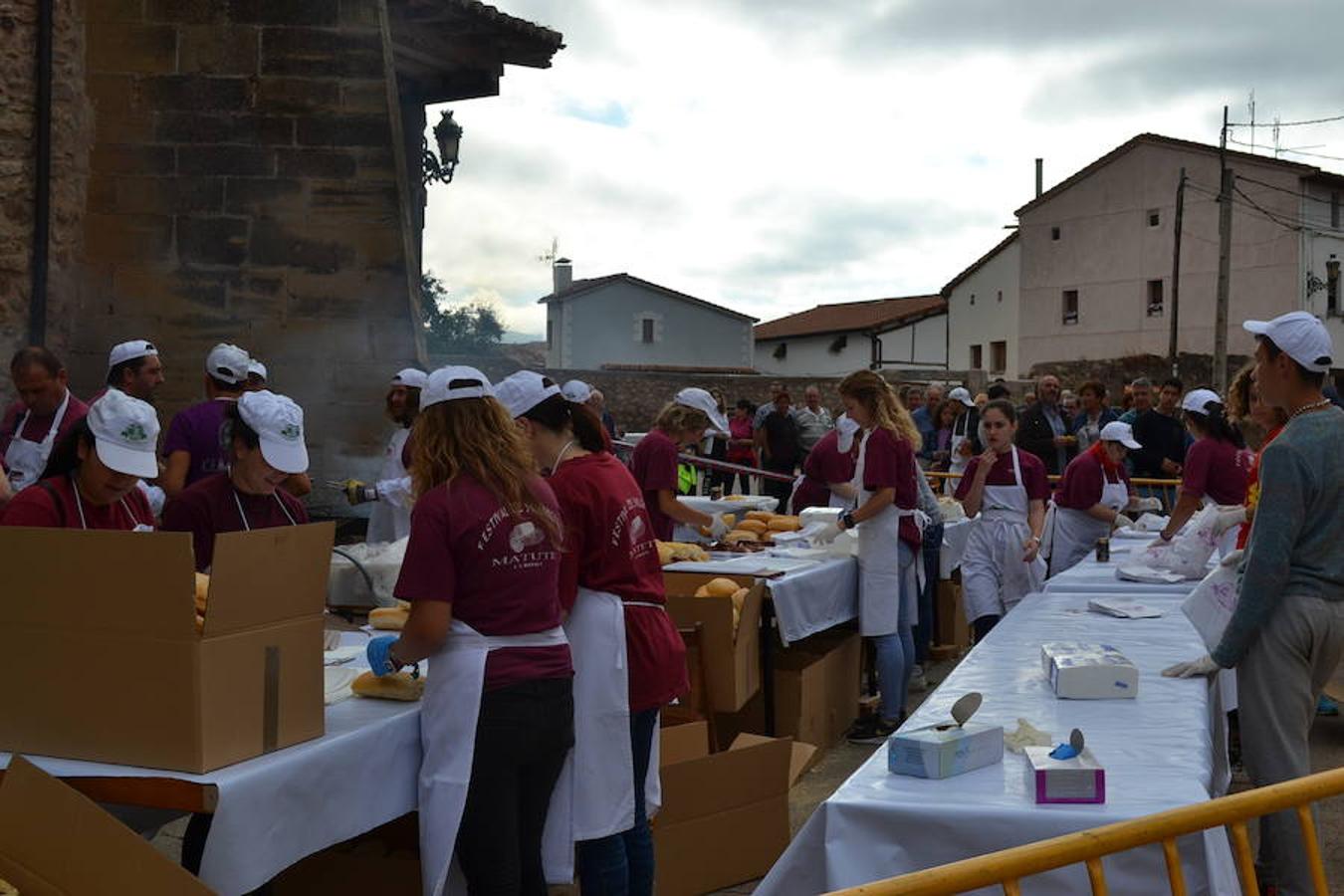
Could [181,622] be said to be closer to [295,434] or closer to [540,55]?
[295,434]

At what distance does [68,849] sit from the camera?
2645 mm

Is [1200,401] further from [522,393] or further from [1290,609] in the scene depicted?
[522,393]

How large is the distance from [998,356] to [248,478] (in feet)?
158

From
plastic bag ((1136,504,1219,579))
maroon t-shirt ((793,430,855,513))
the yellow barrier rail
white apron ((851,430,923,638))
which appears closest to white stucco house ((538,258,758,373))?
maroon t-shirt ((793,430,855,513))

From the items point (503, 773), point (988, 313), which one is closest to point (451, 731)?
point (503, 773)

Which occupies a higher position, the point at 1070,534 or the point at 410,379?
the point at 410,379

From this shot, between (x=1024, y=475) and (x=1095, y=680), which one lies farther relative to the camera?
(x=1024, y=475)

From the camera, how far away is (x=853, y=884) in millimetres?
2939

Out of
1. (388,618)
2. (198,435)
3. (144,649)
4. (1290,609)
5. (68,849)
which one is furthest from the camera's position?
(198,435)

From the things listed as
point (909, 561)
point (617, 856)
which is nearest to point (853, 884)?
point (617, 856)

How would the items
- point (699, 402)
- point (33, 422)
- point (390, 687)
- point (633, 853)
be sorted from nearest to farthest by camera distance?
point (390, 687)
point (633, 853)
point (33, 422)
point (699, 402)

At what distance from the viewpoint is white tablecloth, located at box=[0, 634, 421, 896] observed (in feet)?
9.22

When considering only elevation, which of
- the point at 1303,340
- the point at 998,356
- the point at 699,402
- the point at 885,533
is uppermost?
the point at 998,356

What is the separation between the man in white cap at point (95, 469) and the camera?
338 cm
